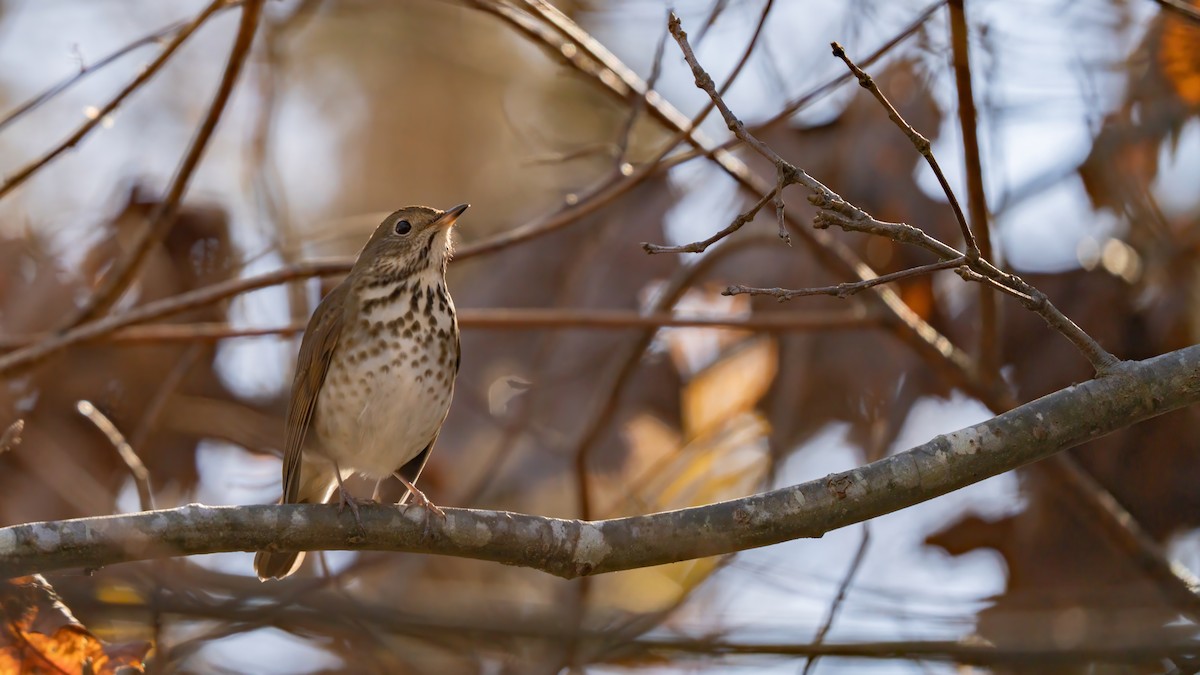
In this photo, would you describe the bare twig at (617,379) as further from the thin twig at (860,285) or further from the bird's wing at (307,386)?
the thin twig at (860,285)

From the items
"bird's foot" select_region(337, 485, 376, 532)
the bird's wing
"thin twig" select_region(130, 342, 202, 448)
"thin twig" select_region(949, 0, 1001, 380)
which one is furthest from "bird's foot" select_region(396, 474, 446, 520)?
"thin twig" select_region(949, 0, 1001, 380)

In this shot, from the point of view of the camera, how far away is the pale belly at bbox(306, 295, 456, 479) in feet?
14.3

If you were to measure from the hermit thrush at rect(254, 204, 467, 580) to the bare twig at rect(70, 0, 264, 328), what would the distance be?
72 centimetres

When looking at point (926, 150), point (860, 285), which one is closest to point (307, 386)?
point (860, 285)

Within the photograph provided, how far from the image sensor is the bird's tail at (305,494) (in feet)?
14.4

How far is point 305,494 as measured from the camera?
493cm

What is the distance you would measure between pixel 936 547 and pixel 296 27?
479 centimetres

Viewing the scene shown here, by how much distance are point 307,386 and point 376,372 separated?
0.36 metres

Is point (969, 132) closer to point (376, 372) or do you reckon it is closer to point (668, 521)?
point (668, 521)

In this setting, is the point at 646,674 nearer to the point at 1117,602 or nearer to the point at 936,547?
the point at 936,547

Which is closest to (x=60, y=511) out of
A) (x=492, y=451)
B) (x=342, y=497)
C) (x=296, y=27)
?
(x=492, y=451)

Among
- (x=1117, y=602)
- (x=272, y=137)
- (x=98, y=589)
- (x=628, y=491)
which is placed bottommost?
(x=98, y=589)

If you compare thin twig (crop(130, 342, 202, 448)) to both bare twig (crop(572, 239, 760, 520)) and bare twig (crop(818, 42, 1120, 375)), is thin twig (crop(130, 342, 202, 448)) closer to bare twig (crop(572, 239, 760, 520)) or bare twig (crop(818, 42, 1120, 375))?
bare twig (crop(572, 239, 760, 520))

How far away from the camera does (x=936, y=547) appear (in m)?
5.57
